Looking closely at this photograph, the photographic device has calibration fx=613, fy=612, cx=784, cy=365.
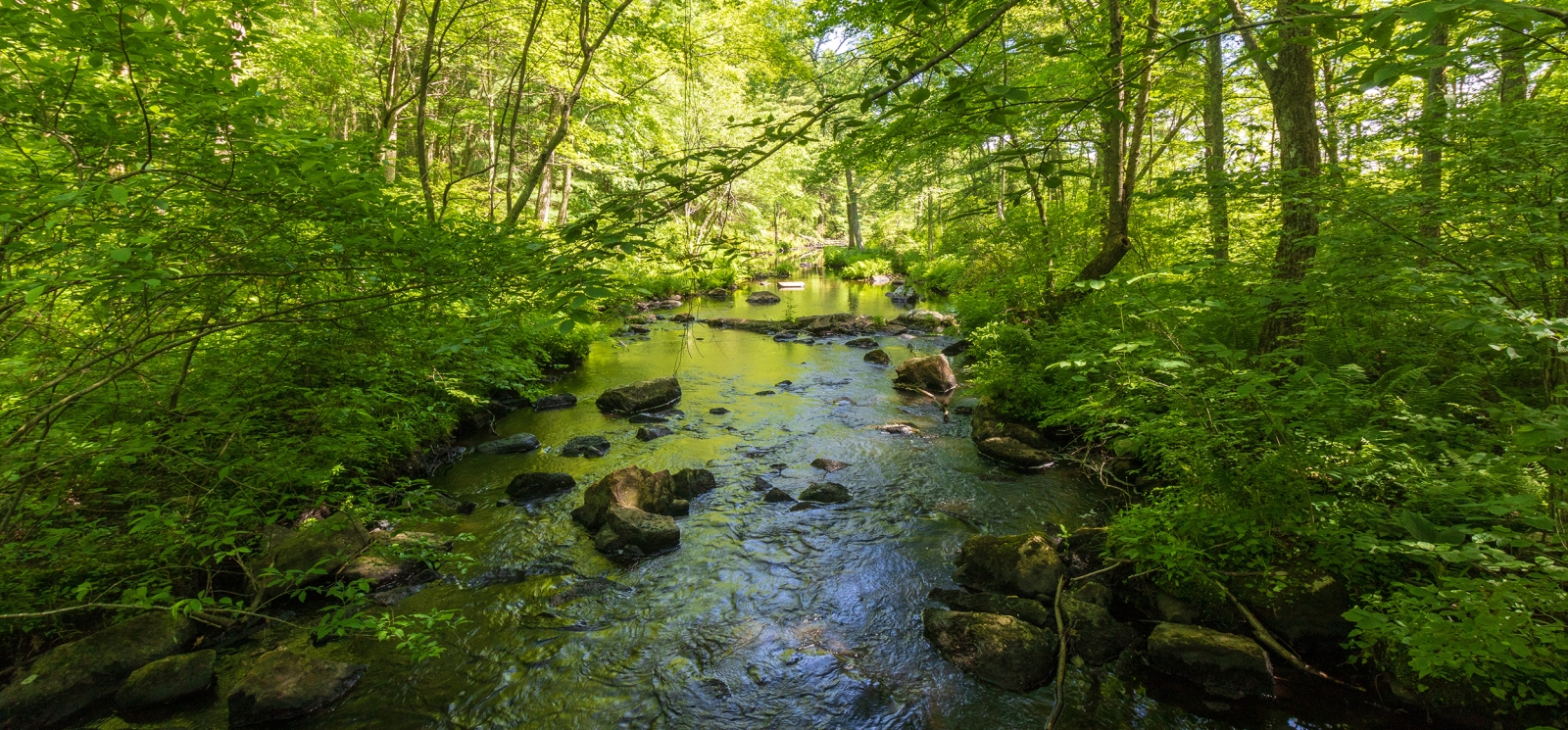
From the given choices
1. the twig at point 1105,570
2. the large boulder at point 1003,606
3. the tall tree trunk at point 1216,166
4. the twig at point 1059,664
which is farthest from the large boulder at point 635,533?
the tall tree trunk at point 1216,166

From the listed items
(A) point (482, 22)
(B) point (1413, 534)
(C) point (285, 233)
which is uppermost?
(A) point (482, 22)

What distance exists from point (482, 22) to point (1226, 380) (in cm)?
1315

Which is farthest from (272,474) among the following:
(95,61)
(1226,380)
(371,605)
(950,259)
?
(950,259)

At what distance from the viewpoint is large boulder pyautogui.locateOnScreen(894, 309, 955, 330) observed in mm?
19219

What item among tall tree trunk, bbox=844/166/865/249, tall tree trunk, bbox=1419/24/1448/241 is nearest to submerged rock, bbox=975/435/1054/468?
tall tree trunk, bbox=1419/24/1448/241

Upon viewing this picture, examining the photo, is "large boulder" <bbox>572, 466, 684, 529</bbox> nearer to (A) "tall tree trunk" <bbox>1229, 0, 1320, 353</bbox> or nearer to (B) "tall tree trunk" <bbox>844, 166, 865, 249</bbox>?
(A) "tall tree trunk" <bbox>1229, 0, 1320, 353</bbox>

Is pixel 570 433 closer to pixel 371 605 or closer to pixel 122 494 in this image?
pixel 371 605

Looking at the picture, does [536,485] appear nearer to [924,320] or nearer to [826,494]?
[826,494]

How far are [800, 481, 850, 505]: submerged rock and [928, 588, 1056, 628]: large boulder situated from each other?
2211 millimetres

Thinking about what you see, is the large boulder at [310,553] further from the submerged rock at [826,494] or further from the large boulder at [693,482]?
the submerged rock at [826,494]

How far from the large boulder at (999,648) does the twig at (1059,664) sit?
0.06 meters

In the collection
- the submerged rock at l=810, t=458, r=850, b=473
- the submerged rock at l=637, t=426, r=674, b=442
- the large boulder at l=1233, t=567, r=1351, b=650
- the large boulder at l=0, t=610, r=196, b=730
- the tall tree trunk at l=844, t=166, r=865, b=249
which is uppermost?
the tall tree trunk at l=844, t=166, r=865, b=249

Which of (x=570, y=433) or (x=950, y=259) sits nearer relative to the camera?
(x=570, y=433)

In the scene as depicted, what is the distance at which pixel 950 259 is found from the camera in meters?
25.1
